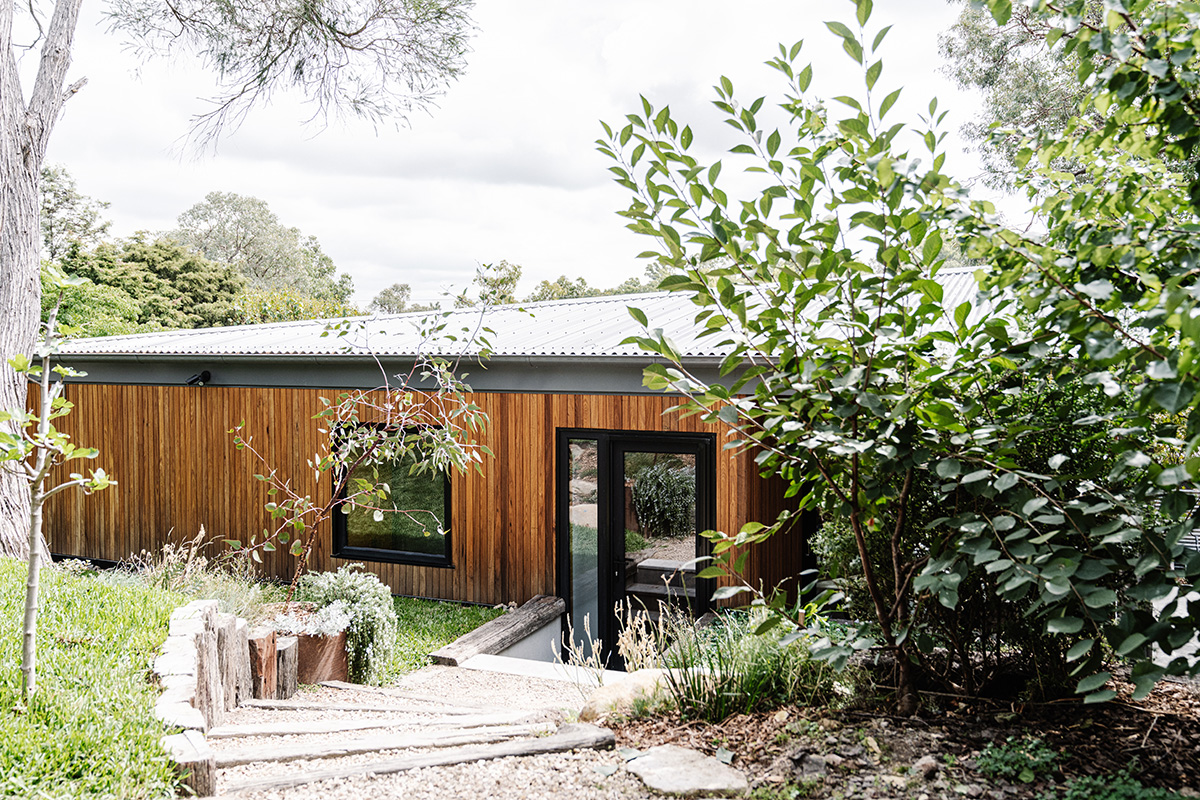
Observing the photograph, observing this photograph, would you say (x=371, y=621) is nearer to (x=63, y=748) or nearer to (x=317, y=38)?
(x=63, y=748)

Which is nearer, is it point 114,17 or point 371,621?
point 371,621

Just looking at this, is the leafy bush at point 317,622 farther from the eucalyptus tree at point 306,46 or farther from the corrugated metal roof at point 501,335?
the eucalyptus tree at point 306,46

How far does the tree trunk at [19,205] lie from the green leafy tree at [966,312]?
7246 mm

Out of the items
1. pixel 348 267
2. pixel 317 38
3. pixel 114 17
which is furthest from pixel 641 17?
pixel 348 267

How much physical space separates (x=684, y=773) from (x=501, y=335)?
6.21 m

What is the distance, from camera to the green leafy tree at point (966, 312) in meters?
1.93

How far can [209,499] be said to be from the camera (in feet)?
29.3

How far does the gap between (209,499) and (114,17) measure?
568 centimetres

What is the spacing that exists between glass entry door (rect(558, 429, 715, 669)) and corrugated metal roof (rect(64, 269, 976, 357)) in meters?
0.89

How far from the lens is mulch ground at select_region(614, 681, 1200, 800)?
2254 mm

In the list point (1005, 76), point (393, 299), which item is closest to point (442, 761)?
point (1005, 76)

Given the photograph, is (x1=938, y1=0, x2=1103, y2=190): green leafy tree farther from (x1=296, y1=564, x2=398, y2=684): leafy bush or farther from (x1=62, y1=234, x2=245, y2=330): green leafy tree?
(x1=62, y1=234, x2=245, y2=330): green leafy tree

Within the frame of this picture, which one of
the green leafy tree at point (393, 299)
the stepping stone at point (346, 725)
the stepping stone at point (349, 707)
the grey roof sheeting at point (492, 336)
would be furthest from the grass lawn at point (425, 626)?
the green leafy tree at point (393, 299)

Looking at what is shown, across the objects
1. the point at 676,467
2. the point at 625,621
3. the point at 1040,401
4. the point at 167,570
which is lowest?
the point at 625,621
